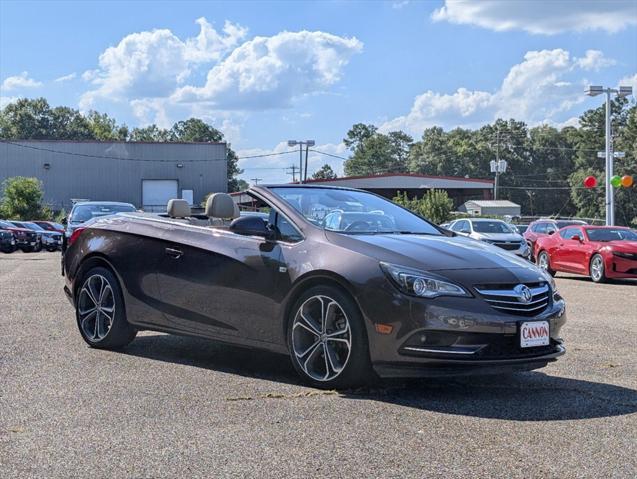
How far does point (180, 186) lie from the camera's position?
229 feet

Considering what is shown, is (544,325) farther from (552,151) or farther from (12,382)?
(552,151)

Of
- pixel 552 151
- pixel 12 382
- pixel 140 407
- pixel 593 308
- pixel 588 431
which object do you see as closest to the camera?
pixel 588 431

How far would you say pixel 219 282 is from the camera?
640 cm

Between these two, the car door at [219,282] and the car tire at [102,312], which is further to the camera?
the car tire at [102,312]

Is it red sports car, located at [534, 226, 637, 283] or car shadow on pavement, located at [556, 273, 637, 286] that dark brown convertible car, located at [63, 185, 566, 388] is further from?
car shadow on pavement, located at [556, 273, 637, 286]

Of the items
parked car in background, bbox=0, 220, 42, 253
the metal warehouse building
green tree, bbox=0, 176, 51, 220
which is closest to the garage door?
the metal warehouse building

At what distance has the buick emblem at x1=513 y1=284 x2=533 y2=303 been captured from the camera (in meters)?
5.54

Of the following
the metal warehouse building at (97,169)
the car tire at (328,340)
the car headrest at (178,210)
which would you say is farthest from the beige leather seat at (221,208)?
the metal warehouse building at (97,169)

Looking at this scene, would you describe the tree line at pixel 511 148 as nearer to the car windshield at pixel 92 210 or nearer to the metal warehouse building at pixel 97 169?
the metal warehouse building at pixel 97 169

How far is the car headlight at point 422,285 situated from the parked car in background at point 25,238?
31.4 meters

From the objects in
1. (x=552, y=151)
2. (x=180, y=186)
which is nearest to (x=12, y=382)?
(x=180, y=186)

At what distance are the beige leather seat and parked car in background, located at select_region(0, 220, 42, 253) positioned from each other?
29.3 meters

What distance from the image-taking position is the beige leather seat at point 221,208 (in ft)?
22.8

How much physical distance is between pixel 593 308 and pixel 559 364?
510 cm
